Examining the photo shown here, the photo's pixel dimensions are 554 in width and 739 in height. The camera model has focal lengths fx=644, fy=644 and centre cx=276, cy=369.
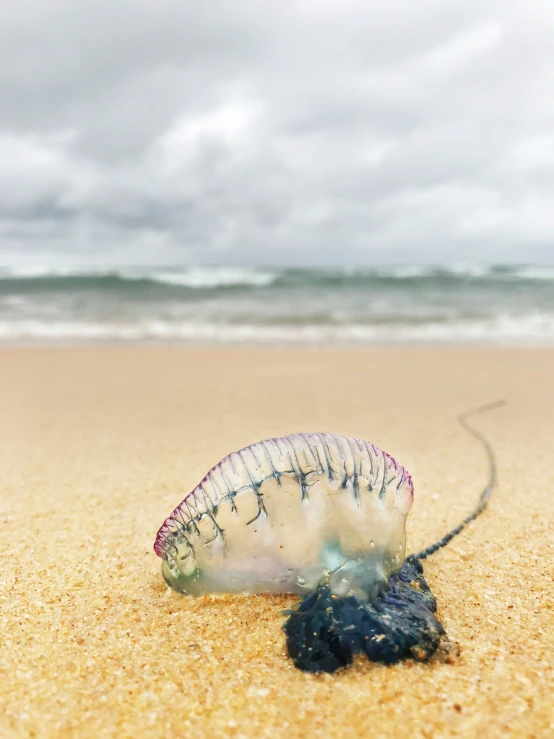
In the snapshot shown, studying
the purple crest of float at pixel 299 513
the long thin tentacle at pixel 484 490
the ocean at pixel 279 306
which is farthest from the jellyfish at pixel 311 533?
the ocean at pixel 279 306

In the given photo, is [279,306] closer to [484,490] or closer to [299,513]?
[484,490]

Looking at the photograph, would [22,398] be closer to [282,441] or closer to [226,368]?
[226,368]

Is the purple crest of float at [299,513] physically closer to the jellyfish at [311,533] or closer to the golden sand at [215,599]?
the jellyfish at [311,533]

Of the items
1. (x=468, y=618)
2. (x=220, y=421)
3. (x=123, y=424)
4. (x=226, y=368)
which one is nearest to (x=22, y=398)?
(x=123, y=424)

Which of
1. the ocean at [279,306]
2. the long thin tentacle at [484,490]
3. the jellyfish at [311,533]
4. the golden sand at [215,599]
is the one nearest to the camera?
the golden sand at [215,599]

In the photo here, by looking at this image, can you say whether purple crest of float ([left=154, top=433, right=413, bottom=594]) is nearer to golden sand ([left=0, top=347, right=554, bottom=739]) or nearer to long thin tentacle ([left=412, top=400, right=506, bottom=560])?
golden sand ([left=0, top=347, right=554, bottom=739])

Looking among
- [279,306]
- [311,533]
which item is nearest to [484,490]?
[311,533]

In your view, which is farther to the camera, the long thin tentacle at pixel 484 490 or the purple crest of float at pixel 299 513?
the long thin tentacle at pixel 484 490
